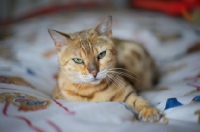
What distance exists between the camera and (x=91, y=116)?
858 mm

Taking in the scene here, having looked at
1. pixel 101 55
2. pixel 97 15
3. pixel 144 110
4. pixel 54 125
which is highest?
pixel 97 15

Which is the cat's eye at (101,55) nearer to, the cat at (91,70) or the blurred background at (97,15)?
the cat at (91,70)

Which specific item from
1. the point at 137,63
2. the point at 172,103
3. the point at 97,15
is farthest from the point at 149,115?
the point at 97,15

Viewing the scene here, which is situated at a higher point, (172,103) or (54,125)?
(172,103)

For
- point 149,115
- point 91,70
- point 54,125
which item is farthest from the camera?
point 91,70

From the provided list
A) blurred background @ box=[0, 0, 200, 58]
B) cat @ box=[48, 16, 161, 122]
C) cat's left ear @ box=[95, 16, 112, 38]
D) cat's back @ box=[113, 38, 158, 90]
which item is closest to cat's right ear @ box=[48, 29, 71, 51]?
cat @ box=[48, 16, 161, 122]

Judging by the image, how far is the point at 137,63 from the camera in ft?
5.17

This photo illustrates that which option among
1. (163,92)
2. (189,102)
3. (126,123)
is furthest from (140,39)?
(126,123)

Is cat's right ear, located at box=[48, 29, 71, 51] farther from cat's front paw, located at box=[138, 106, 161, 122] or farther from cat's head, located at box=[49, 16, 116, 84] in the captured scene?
cat's front paw, located at box=[138, 106, 161, 122]

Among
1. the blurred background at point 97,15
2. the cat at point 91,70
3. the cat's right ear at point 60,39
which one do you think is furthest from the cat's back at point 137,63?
the blurred background at point 97,15

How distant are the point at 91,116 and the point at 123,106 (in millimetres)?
171

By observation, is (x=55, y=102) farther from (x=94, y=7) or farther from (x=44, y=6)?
(x=94, y=7)

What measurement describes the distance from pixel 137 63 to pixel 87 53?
0.57 meters

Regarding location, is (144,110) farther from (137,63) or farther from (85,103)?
(137,63)
